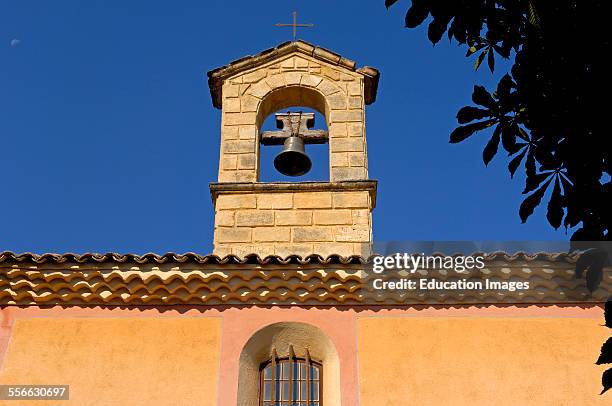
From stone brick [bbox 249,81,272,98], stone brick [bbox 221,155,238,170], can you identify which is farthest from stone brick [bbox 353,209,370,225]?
stone brick [bbox 249,81,272,98]

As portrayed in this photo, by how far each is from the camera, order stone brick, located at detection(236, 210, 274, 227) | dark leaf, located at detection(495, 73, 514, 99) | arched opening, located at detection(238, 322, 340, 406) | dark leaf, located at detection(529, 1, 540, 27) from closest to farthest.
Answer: dark leaf, located at detection(529, 1, 540, 27) → dark leaf, located at detection(495, 73, 514, 99) → arched opening, located at detection(238, 322, 340, 406) → stone brick, located at detection(236, 210, 274, 227)

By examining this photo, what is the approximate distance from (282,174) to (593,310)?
3631 mm

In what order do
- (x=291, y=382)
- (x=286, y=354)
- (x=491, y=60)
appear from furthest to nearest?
(x=286, y=354), (x=291, y=382), (x=491, y=60)

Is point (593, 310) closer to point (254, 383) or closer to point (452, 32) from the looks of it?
point (254, 383)

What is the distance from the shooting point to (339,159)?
29.0 ft

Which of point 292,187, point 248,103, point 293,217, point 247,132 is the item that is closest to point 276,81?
point 248,103

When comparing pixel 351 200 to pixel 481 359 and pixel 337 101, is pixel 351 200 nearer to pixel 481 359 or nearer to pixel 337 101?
pixel 337 101

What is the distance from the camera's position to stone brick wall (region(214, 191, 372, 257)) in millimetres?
8375

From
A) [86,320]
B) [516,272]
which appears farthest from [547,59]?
[86,320]

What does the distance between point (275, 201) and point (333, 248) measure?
817mm

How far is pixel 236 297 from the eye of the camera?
714 centimetres

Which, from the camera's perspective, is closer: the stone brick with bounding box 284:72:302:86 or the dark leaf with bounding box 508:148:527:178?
the dark leaf with bounding box 508:148:527:178

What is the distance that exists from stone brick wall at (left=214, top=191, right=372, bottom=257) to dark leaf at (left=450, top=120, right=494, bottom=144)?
440 cm

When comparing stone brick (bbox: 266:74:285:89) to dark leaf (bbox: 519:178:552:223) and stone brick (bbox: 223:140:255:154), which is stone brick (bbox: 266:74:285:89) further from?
dark leaf (bbox: 519:178:552:223)
